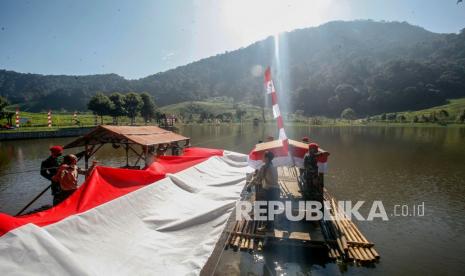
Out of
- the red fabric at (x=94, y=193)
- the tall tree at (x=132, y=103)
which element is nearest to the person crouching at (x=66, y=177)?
the red fabric at (x=94, y=193)

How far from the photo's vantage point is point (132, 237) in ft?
19.8

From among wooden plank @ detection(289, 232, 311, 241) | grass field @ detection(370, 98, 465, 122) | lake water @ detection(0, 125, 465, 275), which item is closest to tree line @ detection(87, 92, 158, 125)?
lake water @ detection(0, 125, 465, 275)

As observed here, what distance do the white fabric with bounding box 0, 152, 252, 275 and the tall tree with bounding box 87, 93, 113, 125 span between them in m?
76.9

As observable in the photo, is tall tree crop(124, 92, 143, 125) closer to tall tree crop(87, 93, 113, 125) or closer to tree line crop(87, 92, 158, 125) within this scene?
tree line crop(87, 92, 158, 125)

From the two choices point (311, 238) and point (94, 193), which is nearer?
point (94, 193)

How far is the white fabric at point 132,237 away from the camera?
443 cm

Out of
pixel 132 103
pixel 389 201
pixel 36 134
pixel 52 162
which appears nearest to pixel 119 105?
pixel 132 103

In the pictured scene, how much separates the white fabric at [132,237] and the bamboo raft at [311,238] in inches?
113

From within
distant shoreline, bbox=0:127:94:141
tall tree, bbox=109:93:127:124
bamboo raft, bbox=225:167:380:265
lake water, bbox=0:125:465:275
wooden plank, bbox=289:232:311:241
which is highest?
tall tree, bbox=109:93:127:124

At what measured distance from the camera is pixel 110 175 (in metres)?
8.10

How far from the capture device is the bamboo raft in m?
10.8

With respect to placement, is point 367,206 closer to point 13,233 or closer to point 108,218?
point 108,218

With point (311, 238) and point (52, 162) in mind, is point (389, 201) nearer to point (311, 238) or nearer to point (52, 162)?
point (311, 238)

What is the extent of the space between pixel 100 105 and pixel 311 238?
257 ft
